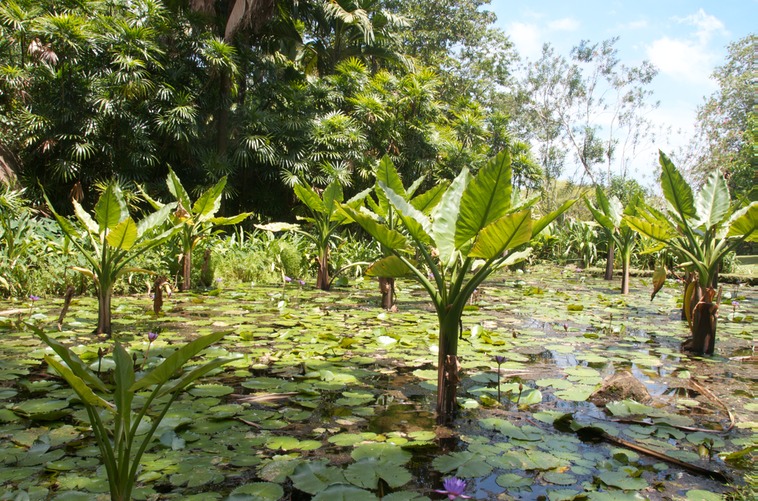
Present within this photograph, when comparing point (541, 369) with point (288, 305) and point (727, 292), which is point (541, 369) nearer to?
point (288, 305)

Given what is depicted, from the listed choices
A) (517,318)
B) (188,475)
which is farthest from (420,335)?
(188,475)

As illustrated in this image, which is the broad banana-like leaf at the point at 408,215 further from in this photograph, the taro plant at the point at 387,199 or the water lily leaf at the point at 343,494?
the water lily leaf at the point at 343,494

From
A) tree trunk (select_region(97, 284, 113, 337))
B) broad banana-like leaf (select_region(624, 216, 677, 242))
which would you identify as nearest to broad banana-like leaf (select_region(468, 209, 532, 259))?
broad banana-like leaf (select_region(624, 216, 677, 242))

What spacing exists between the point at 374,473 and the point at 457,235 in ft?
2.81

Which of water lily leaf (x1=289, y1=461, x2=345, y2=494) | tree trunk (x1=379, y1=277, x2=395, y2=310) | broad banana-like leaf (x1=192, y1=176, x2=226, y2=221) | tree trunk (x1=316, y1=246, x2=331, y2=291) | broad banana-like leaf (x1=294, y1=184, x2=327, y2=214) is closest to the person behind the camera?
water lily leaf (x1=289, y1=461, x2=345, y2=494)

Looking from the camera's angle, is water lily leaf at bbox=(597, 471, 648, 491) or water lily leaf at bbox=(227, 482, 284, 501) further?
water lily leaf at bbox=(597, 471, 648, 491)

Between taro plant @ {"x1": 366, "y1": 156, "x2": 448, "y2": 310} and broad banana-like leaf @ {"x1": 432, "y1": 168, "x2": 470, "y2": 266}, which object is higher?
taro plant @ {"x1": 366, "y1": 156, "x2": 448, "y2": 310}

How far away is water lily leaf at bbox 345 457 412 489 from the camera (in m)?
1.32

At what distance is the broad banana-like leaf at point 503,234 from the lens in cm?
158

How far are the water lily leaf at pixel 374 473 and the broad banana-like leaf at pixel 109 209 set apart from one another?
212 cm

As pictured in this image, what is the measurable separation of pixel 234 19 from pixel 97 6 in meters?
2.52

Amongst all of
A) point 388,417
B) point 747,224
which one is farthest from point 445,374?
point 747,224

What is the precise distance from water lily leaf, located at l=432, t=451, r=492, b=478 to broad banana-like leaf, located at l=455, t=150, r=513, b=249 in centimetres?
72

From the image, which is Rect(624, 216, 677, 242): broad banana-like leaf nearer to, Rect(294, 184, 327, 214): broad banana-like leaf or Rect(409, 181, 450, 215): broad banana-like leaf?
Rect(409, 181, 450, 215): broad banana-like leaf
